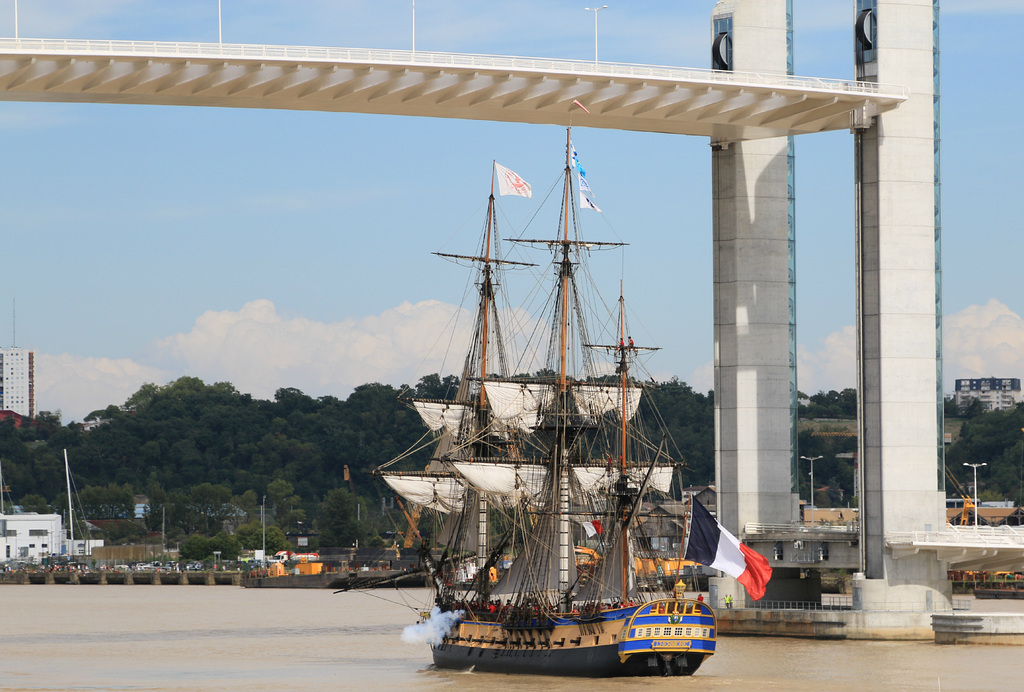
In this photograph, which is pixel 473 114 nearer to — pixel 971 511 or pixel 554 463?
pixel 554 463

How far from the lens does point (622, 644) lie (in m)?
48.9

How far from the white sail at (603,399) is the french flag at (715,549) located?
390 inches

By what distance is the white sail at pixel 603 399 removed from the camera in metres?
58.9

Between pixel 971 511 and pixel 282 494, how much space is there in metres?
86.3

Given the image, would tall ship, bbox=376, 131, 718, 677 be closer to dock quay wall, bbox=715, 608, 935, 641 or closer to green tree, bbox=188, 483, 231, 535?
dock quay wall, bbox=715, 608, 935, 641

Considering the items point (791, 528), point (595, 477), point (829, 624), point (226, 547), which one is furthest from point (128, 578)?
point (595, 477)

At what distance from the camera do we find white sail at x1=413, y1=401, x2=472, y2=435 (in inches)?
2763

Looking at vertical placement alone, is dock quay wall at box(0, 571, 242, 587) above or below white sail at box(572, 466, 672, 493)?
below

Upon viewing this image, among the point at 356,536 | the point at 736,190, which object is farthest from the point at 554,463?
the point at 356,536

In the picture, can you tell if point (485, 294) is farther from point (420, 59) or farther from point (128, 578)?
point (128, 578)

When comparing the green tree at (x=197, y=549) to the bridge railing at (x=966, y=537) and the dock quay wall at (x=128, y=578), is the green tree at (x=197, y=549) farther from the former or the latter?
the bridge railing at (x=966, y=537)

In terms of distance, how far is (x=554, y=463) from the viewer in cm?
5731

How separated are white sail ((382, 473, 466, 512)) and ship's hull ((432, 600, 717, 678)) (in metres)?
15.5

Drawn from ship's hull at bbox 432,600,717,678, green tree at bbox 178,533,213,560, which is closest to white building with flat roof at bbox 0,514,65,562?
green tree at bbox 178,533,213,560
